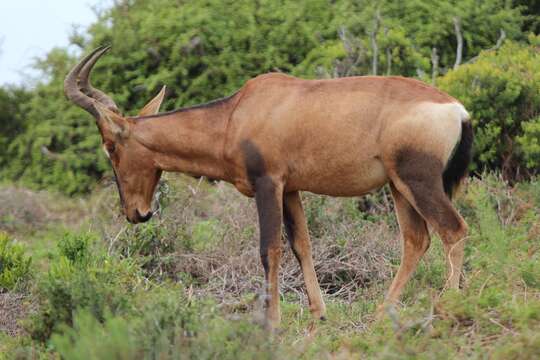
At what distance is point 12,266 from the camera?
9750 mm

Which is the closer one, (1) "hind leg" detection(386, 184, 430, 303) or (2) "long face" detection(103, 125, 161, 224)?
(1) "hind leg" detection(386, 184, 430, 303)

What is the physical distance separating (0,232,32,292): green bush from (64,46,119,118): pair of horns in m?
1.81

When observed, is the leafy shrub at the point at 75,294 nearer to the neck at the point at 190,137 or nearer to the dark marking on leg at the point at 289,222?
the neck at the point at 190,137

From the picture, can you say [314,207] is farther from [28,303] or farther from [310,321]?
[28,303]

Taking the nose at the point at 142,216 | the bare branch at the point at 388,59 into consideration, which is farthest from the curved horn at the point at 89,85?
the bare branch at the point at 388,59

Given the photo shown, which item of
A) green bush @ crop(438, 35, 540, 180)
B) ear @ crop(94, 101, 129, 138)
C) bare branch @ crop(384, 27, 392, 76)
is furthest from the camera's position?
bare branch @ crop(384, 27, 392, 76)

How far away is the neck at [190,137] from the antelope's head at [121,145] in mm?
100

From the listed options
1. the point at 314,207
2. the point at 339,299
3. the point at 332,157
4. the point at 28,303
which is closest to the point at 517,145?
the point at 314,207

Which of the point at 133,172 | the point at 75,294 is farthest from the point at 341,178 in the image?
the point at 75,294

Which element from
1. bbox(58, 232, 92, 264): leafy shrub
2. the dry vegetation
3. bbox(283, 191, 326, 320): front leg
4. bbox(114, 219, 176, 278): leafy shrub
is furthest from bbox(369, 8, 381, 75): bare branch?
bbox(58, 232, 92, 264): leafy shrub

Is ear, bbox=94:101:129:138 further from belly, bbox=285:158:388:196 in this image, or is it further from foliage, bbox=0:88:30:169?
foliage, bbox=0:88:30:169

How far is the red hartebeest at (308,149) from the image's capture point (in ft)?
25.7

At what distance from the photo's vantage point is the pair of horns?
28.8 feet

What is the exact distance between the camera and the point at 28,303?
8805 mm
